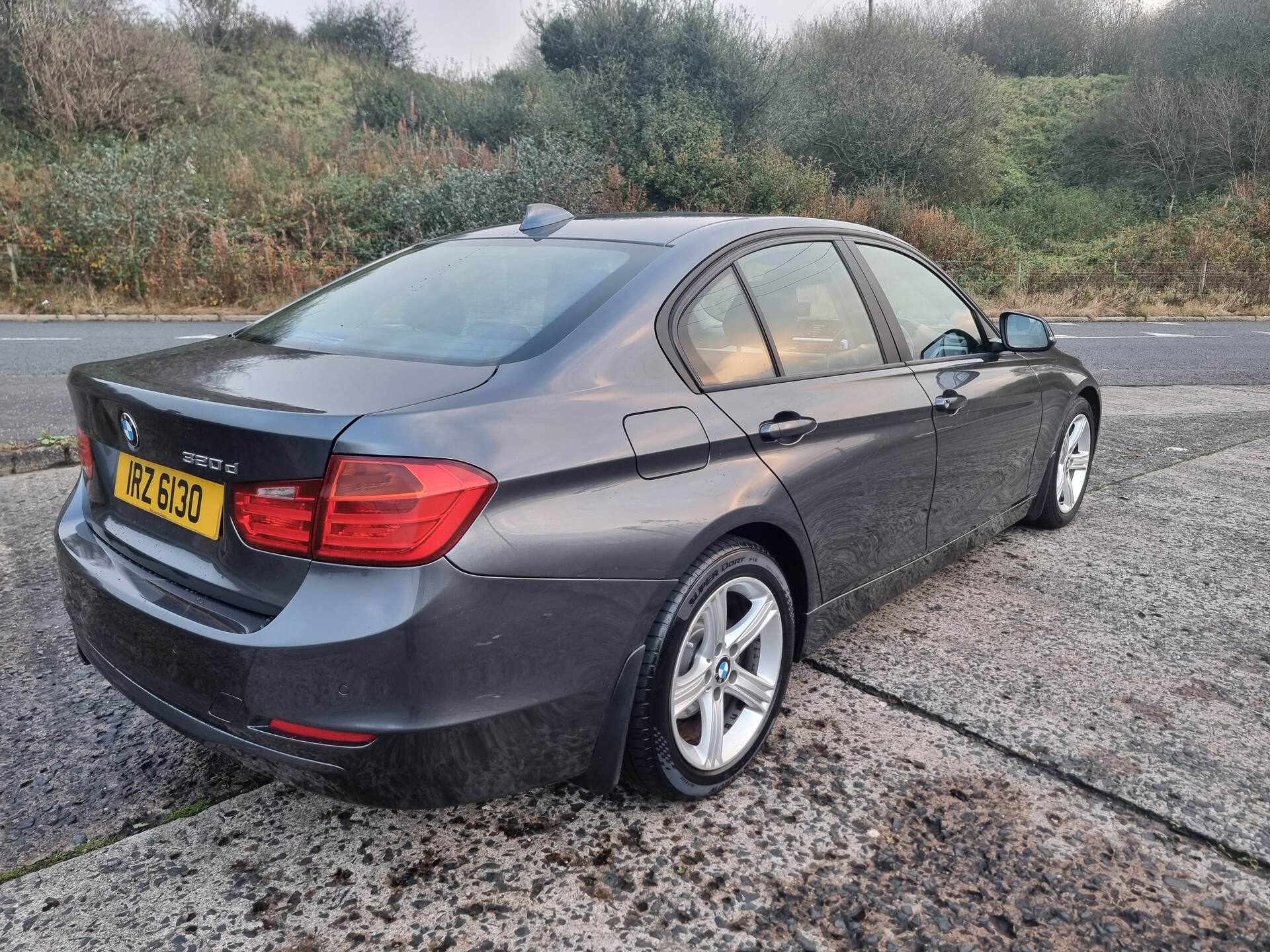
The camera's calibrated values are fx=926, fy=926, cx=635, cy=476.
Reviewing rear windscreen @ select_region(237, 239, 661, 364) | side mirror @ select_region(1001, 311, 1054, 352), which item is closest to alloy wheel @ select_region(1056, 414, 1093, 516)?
side mirror @ select_region(1001, 311, 1054, 352)

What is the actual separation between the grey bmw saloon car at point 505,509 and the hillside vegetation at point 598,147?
14.7 metres

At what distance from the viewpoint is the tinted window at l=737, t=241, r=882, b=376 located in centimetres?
269

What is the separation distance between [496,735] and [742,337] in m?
1.27

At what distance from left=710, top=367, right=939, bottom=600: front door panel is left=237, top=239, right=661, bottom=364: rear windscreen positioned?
464 millimetres

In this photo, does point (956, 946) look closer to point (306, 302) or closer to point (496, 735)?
point (496, 735)

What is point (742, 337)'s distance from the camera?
255cm

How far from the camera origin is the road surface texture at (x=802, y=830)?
1.92 m

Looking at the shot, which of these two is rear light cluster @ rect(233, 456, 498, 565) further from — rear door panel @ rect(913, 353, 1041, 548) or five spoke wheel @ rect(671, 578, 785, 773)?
rear door panel @ rect(913, 353, 1041, 548)

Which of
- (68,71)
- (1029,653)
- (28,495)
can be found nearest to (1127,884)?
(1029,653)

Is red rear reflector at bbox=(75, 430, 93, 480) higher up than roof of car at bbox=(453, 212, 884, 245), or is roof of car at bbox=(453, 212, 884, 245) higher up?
roof of car at bbox=(453, 212, 884, 245)

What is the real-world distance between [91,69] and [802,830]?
24988mm

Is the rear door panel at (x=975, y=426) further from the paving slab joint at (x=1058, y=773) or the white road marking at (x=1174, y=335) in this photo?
the white road marking at (x=1174, y=335)

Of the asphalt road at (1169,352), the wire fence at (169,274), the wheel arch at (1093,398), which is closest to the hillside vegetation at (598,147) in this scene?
the wire fence at (169,274)

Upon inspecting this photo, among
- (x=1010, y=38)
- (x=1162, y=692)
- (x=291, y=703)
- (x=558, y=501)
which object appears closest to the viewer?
(x=291, y=703)
